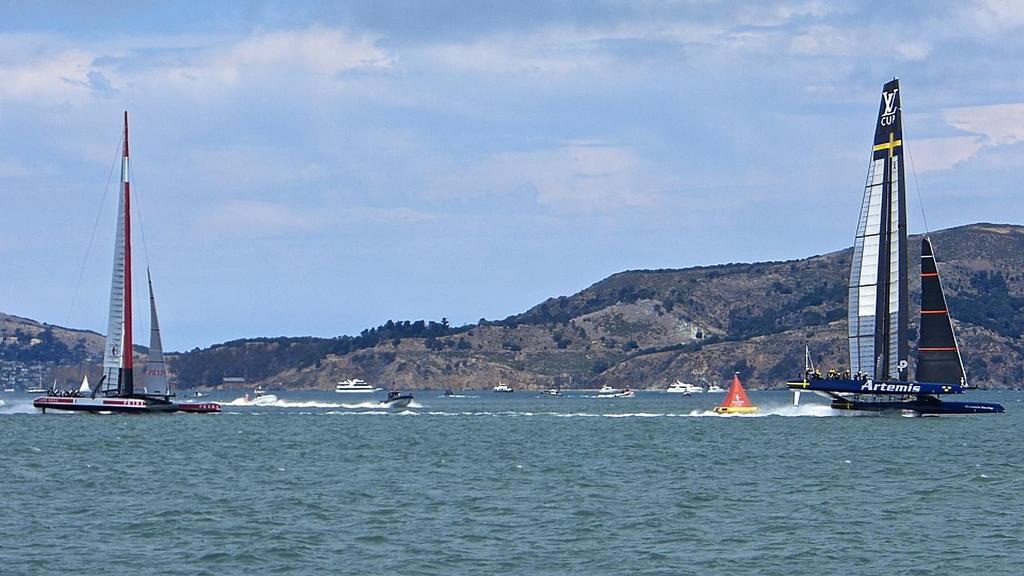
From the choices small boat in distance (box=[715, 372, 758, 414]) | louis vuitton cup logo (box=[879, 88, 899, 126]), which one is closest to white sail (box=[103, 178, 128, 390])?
small boat in distance (box=[715, 372, 758, 414])

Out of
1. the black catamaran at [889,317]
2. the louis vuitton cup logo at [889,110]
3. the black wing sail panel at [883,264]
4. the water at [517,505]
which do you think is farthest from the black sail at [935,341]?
the water at [517,505]

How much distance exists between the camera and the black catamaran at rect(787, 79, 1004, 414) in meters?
88.6

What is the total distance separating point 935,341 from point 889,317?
9.97ft

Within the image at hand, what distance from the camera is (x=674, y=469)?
184 feet

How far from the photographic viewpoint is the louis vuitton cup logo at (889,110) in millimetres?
91438

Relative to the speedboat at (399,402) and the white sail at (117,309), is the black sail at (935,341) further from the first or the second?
the speedboat at (399,402)

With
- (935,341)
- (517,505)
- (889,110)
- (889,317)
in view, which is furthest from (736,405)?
(517,505)

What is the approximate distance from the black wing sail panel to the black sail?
118 cm

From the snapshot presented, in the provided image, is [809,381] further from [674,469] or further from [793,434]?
[674,469]

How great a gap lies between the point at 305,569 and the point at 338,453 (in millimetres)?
33852

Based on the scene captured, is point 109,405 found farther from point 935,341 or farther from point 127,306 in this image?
point 935,341

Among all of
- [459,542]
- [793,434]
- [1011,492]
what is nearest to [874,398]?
[793,434]

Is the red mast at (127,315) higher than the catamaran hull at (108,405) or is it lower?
higher

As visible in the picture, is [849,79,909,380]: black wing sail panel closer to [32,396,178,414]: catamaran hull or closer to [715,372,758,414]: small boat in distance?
[715,372,758,414]: small boat in distance
